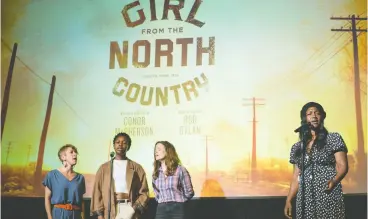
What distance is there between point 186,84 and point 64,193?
1.40 metres

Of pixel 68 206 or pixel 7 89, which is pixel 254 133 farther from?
pixel 7 89

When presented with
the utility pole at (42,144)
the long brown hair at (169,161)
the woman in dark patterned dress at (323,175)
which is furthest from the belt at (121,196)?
the woman in dark patterned dress at (323,175)

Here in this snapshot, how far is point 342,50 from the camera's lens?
488 centimetres

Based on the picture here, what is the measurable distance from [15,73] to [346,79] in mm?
3037

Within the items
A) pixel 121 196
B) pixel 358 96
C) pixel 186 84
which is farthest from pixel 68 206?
pixel 358 96

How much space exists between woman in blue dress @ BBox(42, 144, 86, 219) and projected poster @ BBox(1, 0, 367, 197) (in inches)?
12.1

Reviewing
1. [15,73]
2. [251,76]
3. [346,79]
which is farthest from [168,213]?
[15,73]

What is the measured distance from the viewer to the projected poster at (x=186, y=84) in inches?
192

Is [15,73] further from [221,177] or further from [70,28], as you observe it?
[221,177]

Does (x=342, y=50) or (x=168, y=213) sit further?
(x=342, y=50)

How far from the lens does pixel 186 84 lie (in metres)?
5.18

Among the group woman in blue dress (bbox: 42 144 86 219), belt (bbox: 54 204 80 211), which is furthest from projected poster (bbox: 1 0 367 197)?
belt (bbox: 54 204 80 211)

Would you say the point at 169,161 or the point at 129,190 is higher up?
the point at 169,161

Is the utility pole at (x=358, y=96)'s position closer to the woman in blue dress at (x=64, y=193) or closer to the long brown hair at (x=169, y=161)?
the long brown hair at (x=169, y=161)
